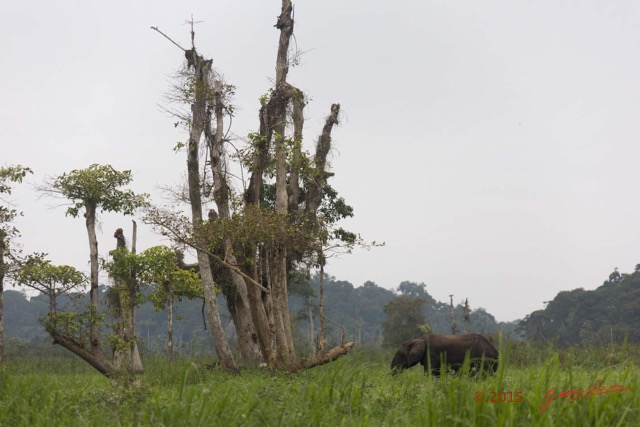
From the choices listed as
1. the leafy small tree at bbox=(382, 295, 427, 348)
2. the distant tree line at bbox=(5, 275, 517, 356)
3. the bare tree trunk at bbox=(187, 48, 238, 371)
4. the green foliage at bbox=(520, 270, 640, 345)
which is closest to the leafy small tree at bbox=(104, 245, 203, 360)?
the bare tree trunk at bbox=(187, 48, 238, 371)

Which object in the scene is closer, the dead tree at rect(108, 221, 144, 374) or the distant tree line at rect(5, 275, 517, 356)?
the dead tree at rect(108, 221, 144, 374)

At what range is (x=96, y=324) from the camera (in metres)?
20.3

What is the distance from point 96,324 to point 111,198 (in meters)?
4.98

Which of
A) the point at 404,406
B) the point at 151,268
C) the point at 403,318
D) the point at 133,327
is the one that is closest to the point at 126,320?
the point at 133,327

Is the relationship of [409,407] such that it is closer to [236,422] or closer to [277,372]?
[236,422]

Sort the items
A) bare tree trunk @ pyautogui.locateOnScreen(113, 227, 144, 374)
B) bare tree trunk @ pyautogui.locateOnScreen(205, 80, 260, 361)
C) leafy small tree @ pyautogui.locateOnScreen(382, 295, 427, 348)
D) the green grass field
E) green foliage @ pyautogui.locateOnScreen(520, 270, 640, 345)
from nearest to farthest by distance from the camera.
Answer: the green grass field, bare tree trunk @ pyautogui.locateOnScreen(205, 80, 260, 361), bare tree trunk @ pyautogui.locateOnScreen(113, 227, 144, 374), leafy small tree @ pyautogui.locateOnScreen(382, 295, 427, 348), green foliage @ pyautogui.locateOnScreen(520, 270, 640, 345)

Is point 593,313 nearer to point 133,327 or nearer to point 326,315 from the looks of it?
point 326,315

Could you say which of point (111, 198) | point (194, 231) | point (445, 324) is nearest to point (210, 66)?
point (111, 198)

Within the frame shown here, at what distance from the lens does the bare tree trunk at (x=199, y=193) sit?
20344 millimetres

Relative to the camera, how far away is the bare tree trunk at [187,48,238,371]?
20344mm

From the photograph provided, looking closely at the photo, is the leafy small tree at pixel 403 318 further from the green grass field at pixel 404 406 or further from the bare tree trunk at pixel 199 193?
the green grass field at pixel 404 406

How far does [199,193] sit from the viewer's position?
21562 millimetres

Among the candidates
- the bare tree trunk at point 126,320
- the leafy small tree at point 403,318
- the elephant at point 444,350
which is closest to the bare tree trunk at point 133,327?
the bare tree trunk at point 126,320

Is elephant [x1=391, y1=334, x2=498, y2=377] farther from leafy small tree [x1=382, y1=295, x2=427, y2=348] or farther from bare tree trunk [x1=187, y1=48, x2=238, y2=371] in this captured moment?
leafy small tree [x1=382, y1=295, x2=427, y2=348]
